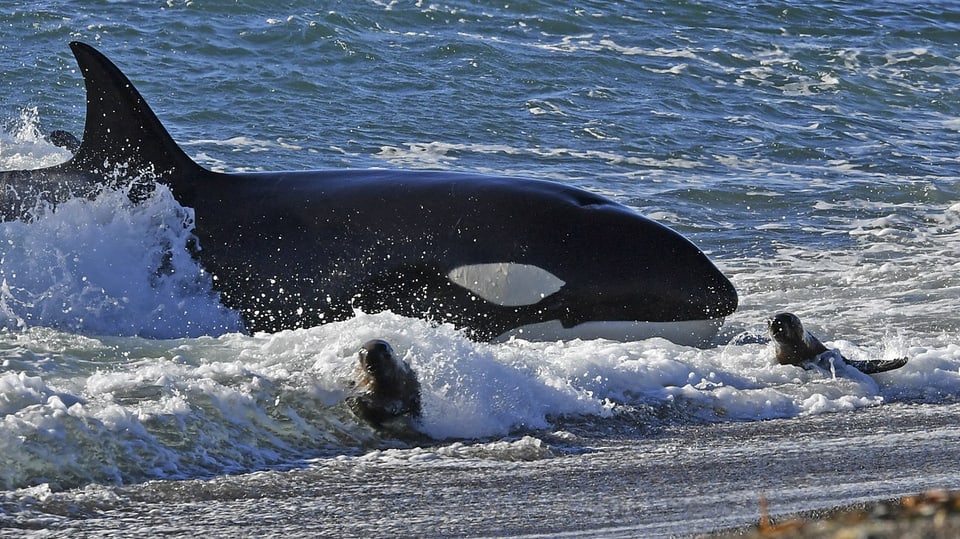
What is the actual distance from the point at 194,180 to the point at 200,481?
3894mm

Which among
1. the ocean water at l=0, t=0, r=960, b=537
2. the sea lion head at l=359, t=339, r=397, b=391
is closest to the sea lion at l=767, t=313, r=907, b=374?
the ocean water at l=0, t=0, r=960, b=537

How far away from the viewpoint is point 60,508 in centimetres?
611

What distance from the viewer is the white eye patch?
9430 mm

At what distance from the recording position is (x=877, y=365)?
29.7ft

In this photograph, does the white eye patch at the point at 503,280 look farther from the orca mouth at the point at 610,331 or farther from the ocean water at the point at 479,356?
the ocean water at the point at 479,356

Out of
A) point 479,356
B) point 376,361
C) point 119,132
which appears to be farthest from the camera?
point 119,132

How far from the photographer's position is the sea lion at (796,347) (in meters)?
9.14

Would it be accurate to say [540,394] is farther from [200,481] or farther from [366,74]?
[366,74]

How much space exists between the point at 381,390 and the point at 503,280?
6.78ft

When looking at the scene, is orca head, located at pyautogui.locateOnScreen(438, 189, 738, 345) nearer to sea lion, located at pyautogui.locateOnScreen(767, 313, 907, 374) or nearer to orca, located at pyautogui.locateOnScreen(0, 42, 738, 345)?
orca, located at pyautogui.locateOnScreen(0, 42, 738, 345)

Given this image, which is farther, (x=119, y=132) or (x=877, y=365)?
(x=119, y=132)

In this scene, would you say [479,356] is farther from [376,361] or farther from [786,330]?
[786,330]

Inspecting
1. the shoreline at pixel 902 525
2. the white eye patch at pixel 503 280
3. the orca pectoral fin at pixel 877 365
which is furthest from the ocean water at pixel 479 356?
the shoreline at pixel 902 525

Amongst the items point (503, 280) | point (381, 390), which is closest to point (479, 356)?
point (381, 390)
